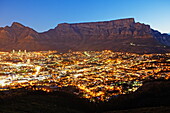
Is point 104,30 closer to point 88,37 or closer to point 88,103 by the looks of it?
point 88,37

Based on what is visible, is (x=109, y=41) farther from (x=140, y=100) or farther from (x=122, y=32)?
(x=140, y=100)

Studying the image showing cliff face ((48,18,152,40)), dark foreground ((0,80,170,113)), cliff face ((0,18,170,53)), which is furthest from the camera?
cliff face ((48,18,152,40))

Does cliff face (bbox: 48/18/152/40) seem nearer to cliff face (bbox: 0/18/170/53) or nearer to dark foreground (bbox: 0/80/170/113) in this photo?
cliff face (bbox: 0/18/170/53)

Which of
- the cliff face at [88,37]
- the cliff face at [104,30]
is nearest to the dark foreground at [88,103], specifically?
the cliff face at [88,37]

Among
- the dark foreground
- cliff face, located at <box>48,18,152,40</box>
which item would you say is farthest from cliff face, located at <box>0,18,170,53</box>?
the dark foreground

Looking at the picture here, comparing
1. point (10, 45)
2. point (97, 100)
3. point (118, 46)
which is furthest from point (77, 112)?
point (10, 45)
